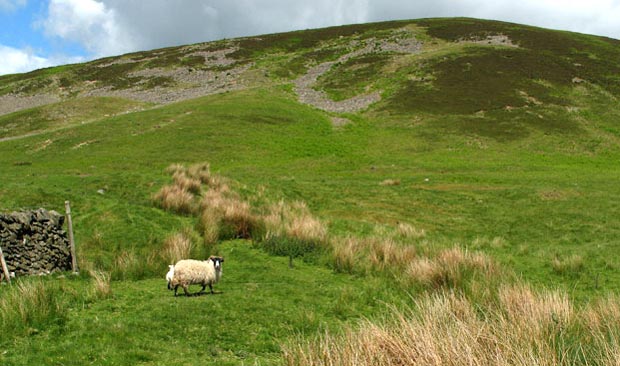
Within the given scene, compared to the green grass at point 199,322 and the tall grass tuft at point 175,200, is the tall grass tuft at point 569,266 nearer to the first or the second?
the green grass at point 199,322

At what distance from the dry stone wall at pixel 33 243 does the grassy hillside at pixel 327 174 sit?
0.82m

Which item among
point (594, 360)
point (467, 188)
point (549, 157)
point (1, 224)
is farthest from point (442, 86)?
point (594, 360)

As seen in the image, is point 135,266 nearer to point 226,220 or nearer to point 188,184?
point 226,220

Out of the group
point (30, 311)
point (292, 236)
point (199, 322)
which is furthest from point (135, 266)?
point (292, 236)

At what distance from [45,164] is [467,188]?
30.3 m

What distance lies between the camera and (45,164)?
3778 centimetres

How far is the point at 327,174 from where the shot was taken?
3741 centimetres

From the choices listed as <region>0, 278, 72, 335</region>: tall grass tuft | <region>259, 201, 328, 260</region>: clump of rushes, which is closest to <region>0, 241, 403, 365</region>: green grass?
<region>0, 278, 72, 335</region>: tall grass tuft

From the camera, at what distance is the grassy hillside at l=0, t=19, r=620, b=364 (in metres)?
8.63

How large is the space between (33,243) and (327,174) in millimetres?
25921

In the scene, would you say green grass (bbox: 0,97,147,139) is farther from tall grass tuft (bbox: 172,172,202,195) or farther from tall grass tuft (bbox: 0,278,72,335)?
tall grass tuft (bbox: 0,278,72,335)

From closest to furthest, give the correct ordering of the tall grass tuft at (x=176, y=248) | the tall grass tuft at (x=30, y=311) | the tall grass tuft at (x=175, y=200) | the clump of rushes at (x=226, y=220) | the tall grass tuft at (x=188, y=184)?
the tall grass tuft at (x=30, y=311), the tall grass tuft at (x=176, y=248), the clump of rushes at (x=226, y=220), the tall grass tuft at (x=175, y=200), the tall grass tuft at (x=188, y=184)

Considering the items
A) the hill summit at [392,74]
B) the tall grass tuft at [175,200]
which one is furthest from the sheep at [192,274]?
the hill summit at [392,74]

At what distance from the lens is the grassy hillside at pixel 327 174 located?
8.63 m
